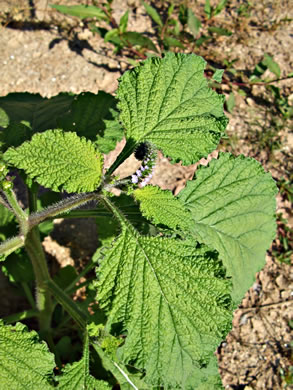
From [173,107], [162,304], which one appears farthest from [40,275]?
[173,107]

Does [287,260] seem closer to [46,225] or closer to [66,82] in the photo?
[46,225]

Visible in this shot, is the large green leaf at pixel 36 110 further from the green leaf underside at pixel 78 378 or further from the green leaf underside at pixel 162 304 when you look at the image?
the green leaf underside at pixel 78 378

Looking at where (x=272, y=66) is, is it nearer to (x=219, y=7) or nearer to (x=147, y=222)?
(x=219, y=7)

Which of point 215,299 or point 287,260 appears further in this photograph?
point 287,260

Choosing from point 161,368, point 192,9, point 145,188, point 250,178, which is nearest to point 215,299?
point 161,368

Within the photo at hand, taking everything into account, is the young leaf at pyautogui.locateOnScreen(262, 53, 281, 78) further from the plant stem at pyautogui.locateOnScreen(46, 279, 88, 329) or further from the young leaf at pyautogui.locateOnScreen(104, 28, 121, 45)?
the plant stem at pyautogui.locateOnScreen(46, 279, 88, 329)
